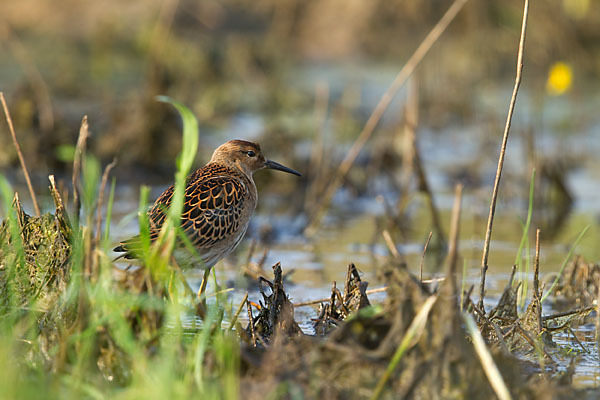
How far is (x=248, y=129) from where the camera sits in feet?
43.1

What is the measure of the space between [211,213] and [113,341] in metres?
2.06

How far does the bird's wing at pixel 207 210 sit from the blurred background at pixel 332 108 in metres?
0.64

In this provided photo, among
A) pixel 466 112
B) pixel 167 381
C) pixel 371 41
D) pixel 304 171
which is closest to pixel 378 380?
pixel 167 381

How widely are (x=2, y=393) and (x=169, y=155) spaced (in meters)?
7.46

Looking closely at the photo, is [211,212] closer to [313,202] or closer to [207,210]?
[207,210]

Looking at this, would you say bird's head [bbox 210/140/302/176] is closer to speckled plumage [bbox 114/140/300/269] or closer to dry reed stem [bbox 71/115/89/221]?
speckled plumage [bbox 114/140/300/269]

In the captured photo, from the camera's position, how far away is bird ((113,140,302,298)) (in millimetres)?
5745

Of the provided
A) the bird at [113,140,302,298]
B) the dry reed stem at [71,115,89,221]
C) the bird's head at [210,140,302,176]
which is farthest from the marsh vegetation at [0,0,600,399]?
the bird's head at [210,140,302,176]

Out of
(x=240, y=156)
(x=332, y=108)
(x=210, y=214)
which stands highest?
(x=332, y=108)

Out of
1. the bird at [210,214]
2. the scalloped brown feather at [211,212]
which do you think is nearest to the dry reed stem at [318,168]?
the bird at [210,214]

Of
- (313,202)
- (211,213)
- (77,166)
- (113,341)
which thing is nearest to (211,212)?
(211,213)

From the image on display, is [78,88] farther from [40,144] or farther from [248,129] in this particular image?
[40,144]

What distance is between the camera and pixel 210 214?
19.7 feet

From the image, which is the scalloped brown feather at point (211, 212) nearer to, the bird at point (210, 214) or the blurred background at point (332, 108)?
the bird at point (210, 214)
